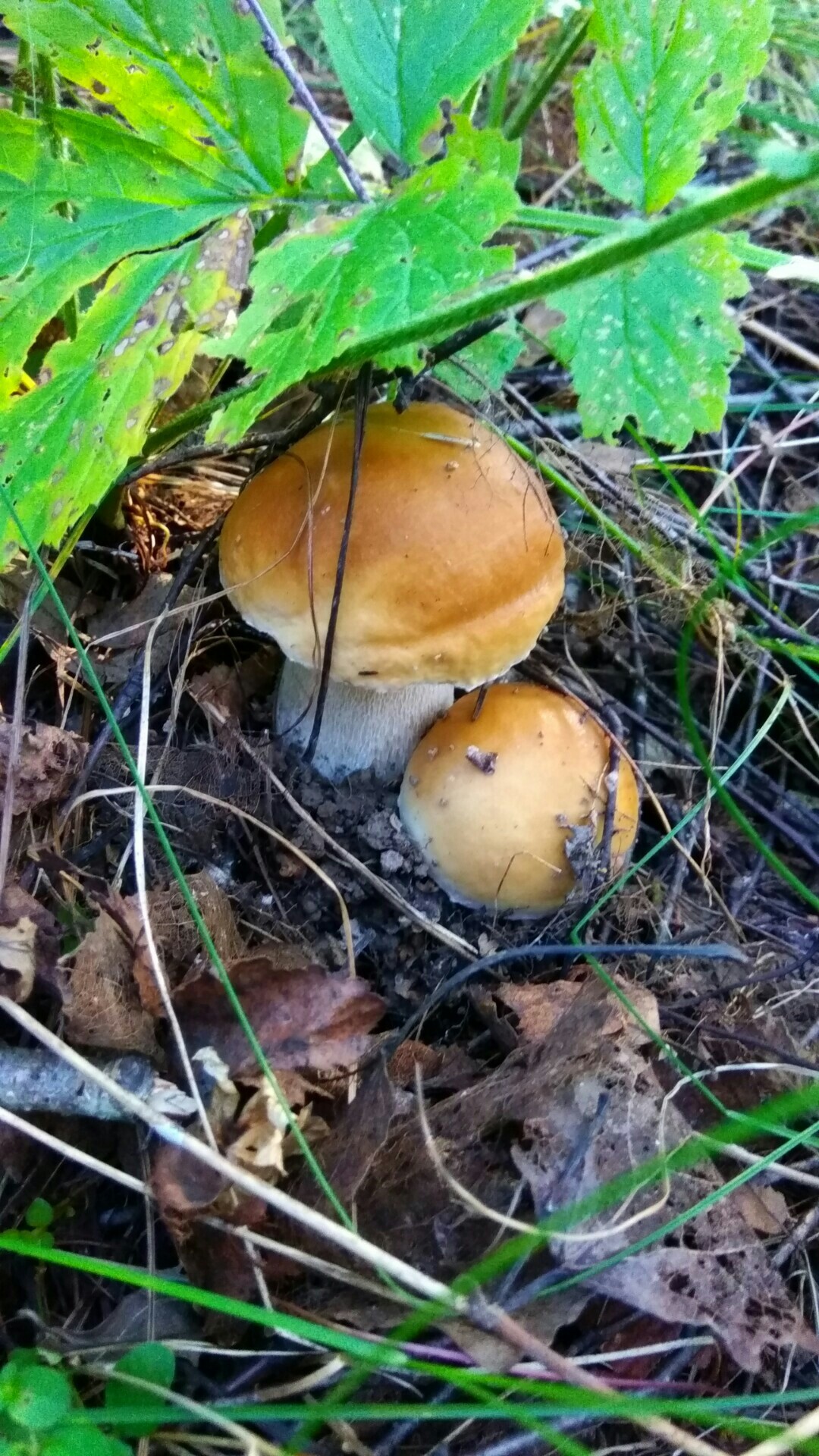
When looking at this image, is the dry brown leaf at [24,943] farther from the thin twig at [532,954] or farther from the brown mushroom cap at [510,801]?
the brown mushroom cap at [510,801]

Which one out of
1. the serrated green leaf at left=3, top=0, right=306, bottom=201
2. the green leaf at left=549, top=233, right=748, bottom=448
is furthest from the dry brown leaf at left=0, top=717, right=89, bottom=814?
the green leaf at left=549, top=233, right=748, bottom=448

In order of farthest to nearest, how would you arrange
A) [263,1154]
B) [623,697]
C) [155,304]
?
[623,697] → [155,304] → [263,1154]

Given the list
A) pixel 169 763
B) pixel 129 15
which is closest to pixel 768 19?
pixel 129 15

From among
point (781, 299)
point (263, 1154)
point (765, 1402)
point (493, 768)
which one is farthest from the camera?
point (781, 299)

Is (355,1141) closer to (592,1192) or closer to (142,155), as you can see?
(592,1192)

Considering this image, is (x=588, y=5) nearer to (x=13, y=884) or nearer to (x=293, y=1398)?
(x=13, y=884)

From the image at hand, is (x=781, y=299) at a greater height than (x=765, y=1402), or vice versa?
(x=781, y=299)

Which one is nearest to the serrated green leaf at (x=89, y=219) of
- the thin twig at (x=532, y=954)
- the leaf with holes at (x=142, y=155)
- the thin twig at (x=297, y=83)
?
the leaf with holes at (x=142, y=155)

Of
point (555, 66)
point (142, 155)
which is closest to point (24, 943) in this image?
point (142, 155)
